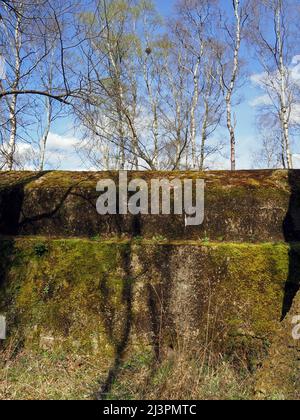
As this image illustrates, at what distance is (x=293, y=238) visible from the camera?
4992 millimetres

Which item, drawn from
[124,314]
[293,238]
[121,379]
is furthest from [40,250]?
[293,238]

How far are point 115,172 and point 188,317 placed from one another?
8.76ft

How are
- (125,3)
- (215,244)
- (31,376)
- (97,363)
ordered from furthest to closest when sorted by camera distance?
(125,3) → (215,244) → (97,363) → (31,376)

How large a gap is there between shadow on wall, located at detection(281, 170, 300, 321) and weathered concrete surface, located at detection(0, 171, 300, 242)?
13 mm

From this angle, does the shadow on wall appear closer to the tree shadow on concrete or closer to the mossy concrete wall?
the mossy concrete wall

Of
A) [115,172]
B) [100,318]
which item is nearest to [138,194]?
[115,172]

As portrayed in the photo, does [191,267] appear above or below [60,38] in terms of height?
below

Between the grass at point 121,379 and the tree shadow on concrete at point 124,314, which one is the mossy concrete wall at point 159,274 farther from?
the grass at point 121,379

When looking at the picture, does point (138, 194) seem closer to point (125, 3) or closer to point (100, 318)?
point (100, 318)

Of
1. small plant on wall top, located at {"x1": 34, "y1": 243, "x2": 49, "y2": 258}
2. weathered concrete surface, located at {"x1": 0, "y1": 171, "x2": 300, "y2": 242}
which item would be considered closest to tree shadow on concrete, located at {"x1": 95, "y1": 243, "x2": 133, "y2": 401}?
weathered concrete surface, located at {"x1": 0, "y1": 171, "x2": 300, "y2": 242}

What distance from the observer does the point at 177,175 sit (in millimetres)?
5844

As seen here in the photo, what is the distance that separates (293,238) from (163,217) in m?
1.83

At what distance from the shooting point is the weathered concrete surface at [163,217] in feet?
16.7

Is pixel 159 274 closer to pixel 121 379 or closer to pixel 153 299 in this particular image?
pixel 153 299
